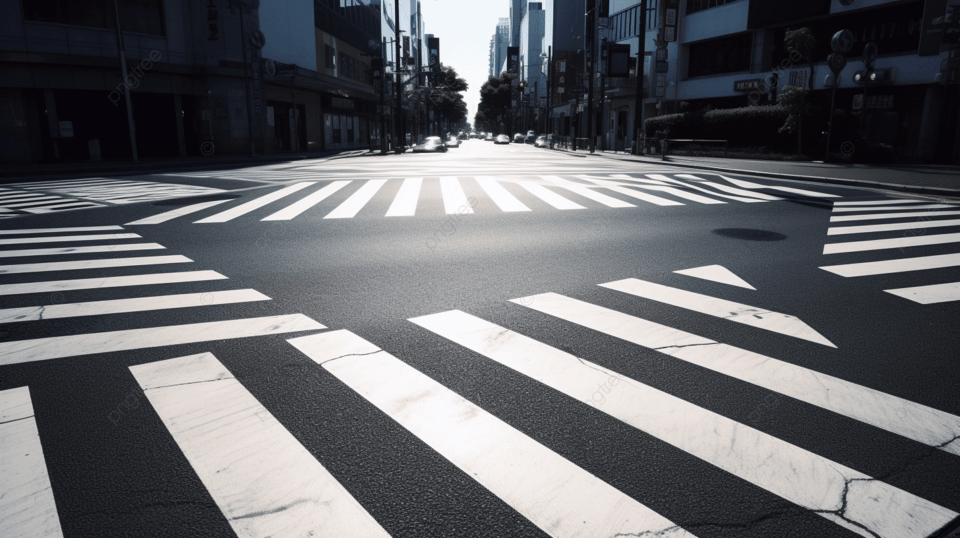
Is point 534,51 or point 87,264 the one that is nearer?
point 87,264

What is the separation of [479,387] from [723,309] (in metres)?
2.71

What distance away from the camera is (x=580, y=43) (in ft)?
290

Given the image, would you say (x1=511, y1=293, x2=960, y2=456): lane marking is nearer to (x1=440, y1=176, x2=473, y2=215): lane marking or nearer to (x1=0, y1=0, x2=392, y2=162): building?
(x1=440, y1=176, x2=473, y2=215): lane marking

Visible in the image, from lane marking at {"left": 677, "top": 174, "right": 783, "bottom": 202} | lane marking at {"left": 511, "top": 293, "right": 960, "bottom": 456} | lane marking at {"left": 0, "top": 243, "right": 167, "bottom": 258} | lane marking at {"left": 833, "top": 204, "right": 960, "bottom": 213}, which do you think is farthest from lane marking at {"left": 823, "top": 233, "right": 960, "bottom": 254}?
lane marking at {"left": 0, "top": 243, "right": 167, "bottom": 258}

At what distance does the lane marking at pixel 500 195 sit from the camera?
11555 mm

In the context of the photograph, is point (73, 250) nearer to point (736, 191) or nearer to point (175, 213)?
point (175, 213)

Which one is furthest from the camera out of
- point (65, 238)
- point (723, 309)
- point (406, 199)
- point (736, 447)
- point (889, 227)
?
point (406, 199)

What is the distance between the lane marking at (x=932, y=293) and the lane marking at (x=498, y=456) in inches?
182

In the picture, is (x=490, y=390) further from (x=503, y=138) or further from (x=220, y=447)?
(x=503, y=138)

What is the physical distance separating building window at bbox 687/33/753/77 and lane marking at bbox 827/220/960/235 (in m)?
29.8

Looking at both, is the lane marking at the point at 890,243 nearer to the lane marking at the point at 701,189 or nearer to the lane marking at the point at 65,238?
the lane marking at the point at 701,189

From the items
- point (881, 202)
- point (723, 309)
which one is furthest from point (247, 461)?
point (881, 202)

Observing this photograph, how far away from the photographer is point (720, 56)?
3878cm

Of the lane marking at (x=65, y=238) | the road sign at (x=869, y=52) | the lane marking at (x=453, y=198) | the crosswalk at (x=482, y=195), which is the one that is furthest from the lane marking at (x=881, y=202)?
the road sign at (x=869, y=52)
